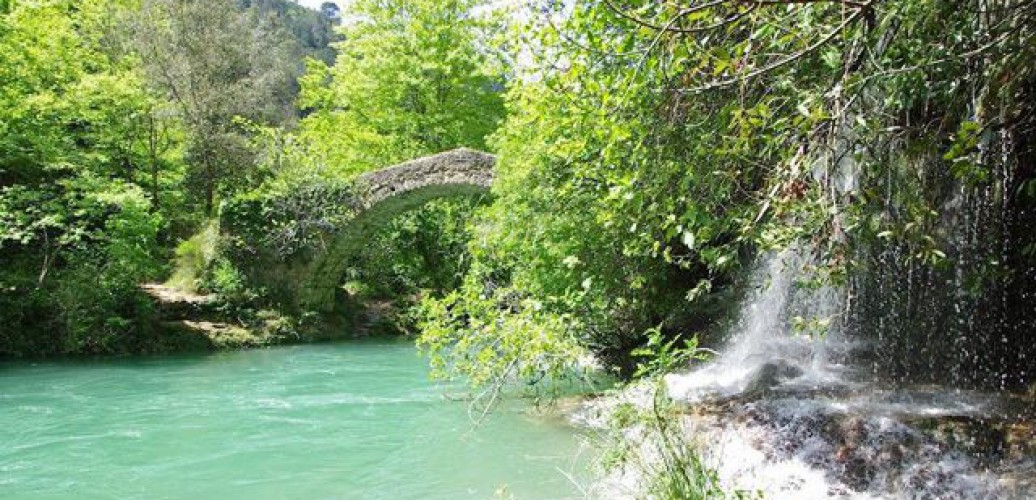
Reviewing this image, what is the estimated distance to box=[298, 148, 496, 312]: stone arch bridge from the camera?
46.5ft

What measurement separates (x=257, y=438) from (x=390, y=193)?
8.16 m

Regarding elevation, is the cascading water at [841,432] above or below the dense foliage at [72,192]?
below

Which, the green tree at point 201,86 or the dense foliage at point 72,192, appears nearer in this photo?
the dense foliage at point 72,192

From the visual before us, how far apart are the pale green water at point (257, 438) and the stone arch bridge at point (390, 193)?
4.60 metres

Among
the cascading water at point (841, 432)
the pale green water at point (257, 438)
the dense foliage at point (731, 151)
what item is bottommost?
the pale green water at point (257, 438)

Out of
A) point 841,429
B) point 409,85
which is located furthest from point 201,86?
point 841,429

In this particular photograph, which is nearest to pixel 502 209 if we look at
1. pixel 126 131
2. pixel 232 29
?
pixel 126 131

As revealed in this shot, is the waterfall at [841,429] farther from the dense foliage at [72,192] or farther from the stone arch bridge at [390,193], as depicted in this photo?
the dense foliage at [72,192]

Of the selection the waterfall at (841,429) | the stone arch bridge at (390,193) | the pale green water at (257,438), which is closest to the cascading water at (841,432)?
the waterfall at (841,429)

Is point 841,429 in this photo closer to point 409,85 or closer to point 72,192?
point 72,192

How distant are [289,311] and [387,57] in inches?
294

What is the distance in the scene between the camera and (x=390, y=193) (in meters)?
14.6

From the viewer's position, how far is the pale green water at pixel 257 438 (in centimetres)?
541

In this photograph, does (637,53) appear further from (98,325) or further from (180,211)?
(180,211)
